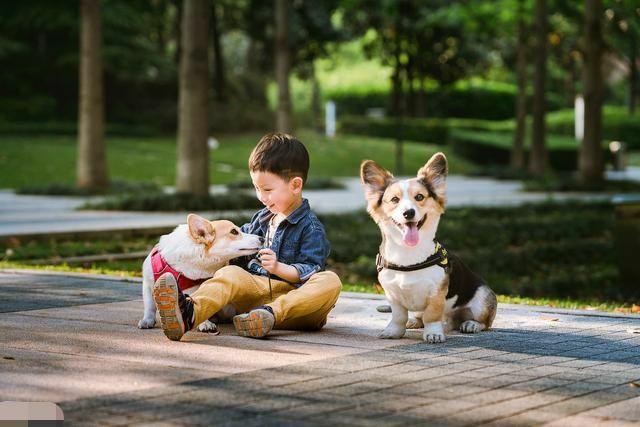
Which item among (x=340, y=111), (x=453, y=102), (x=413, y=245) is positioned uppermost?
(x=453, y=102)

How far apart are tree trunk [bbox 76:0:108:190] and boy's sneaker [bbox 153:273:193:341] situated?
1773 cm

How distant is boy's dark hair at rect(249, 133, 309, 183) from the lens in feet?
22.7

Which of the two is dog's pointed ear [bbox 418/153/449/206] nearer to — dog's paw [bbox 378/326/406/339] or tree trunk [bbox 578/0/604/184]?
dog's paw [bbox 378/326/406/339]

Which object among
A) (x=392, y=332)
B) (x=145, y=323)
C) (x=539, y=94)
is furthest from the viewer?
(x=539, y=94)

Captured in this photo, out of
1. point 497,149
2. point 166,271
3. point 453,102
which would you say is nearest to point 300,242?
point 166,271

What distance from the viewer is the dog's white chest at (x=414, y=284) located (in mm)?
6461

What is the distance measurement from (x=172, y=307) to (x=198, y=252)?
666 mm

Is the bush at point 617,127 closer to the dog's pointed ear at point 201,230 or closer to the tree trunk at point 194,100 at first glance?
the tree trunk at point 194,100

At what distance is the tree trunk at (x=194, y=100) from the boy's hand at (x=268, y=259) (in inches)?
492

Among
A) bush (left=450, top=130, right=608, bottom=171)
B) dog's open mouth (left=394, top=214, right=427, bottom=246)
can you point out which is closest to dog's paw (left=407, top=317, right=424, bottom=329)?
dog's open mouth (left=394, top=214, right=427, bottom=246)

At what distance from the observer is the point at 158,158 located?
3400cm

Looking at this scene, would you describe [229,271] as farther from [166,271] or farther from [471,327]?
[471,327]

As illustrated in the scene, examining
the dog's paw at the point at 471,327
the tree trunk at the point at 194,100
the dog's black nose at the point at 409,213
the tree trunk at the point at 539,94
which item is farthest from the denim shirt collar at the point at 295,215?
the tree trunk at the point at 539,94

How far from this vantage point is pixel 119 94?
41.6 m
